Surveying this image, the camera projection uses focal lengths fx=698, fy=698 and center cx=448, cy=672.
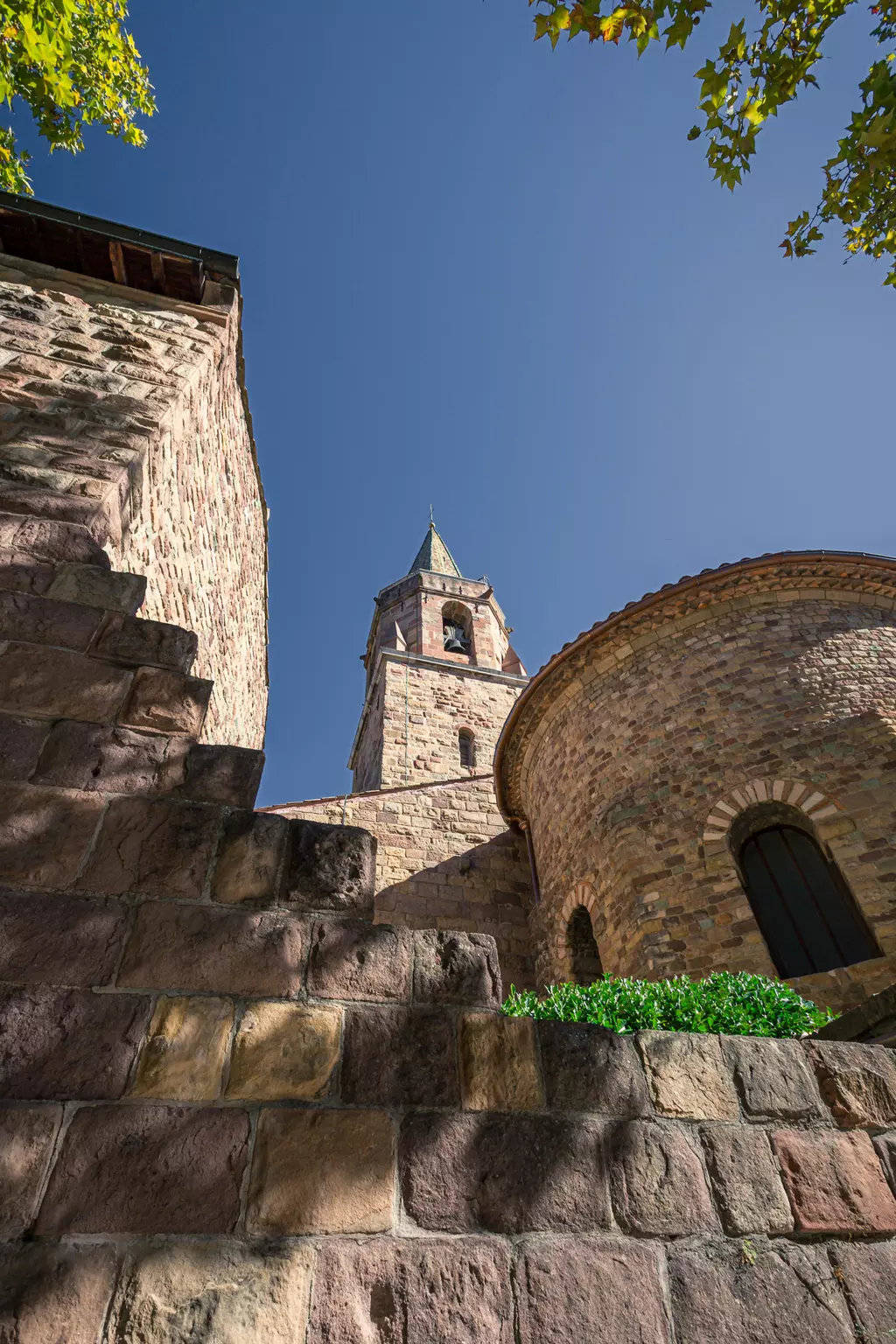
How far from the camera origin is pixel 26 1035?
5.22 ft

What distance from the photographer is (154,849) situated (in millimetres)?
1937

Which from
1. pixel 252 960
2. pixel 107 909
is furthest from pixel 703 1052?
pixel 107 909

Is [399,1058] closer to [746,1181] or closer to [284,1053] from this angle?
[284,1053]

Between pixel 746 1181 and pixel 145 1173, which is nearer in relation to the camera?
pixel 145 1173

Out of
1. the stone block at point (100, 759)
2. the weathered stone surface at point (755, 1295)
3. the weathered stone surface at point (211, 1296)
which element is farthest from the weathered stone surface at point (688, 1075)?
the stone block at point (100, 759)

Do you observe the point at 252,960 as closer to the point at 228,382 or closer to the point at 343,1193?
the point at 343,1193

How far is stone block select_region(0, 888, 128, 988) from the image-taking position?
1.68 metres

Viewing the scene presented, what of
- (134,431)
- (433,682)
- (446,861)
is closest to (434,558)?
(433,682)

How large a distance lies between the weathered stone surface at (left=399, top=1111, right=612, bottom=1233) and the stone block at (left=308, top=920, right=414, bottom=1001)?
0.32 meters

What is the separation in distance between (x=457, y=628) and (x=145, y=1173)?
76.8ft

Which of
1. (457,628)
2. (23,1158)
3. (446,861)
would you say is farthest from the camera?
(457,628)

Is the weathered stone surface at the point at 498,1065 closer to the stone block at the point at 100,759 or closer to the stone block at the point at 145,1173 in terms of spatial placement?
the stone block at the point at 145,1173

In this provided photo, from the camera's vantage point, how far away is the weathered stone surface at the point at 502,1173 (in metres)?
1.69

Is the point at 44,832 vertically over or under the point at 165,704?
under
